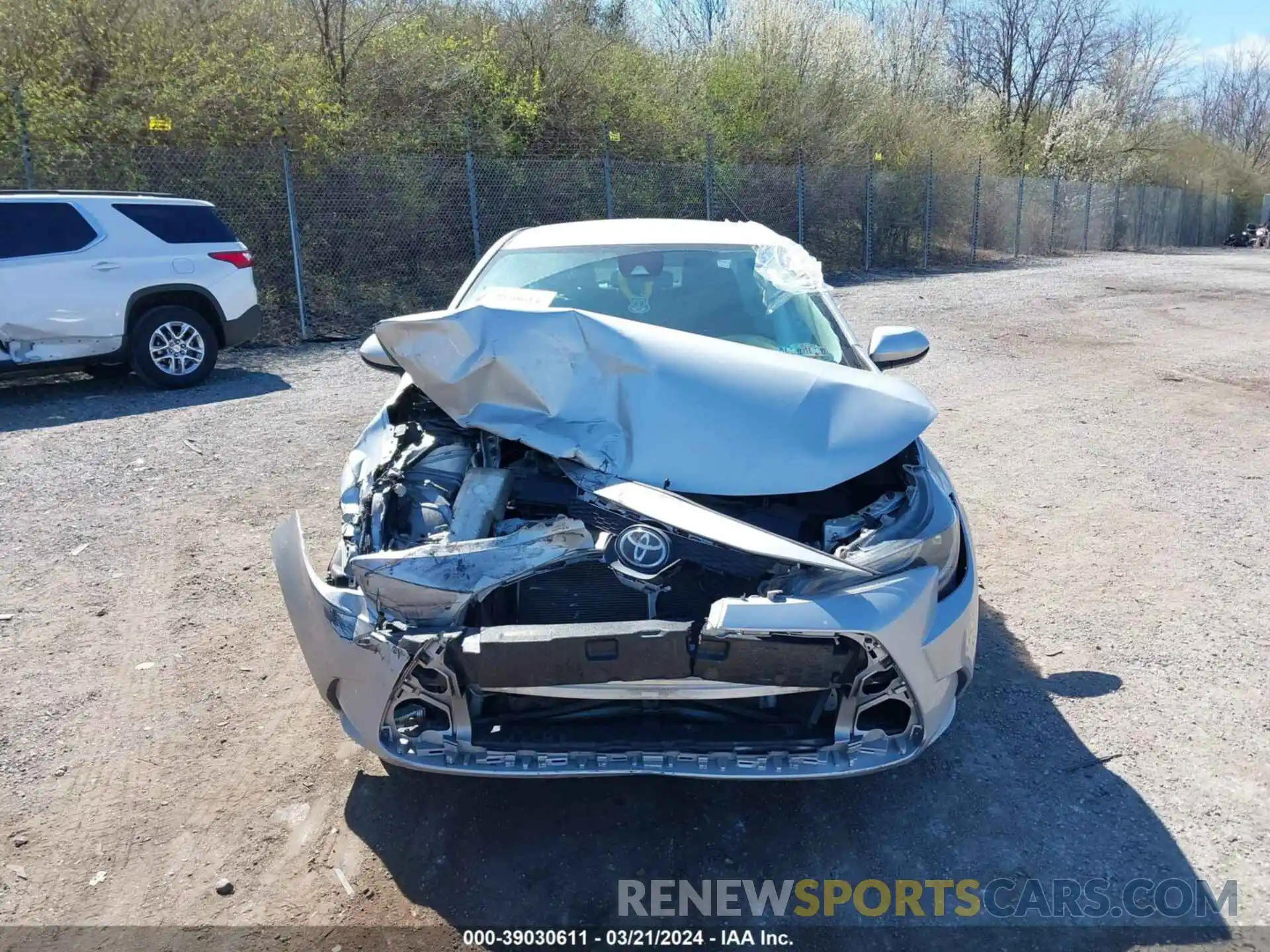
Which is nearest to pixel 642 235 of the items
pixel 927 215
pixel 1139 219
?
pixel 927 215

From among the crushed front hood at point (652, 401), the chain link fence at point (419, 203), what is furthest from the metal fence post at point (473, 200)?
the crushed front hood at point (652, 401)

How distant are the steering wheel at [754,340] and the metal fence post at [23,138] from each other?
401 inches

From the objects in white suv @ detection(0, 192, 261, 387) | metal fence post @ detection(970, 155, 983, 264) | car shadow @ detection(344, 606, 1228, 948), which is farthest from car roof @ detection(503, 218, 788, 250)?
metal fence post @ detection(970, 155, 983, 264)

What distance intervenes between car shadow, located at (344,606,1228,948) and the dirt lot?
1 centimetres

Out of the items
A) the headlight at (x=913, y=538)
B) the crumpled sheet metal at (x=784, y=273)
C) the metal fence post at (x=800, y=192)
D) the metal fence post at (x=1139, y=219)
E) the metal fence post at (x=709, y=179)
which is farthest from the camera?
the metal fence post at (x=1139, y=219)

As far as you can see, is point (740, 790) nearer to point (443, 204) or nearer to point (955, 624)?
point (955, 624)

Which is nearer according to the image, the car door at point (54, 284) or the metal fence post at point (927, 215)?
the car door at point (54, 284)

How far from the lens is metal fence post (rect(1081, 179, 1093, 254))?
30.5m

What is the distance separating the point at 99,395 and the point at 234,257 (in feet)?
6.26

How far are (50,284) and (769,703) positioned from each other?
830cm

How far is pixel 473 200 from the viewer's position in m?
14.0

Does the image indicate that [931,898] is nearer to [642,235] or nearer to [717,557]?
[717,557]

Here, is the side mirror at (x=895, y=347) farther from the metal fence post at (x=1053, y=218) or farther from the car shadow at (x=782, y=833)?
the metal fence post at (x=1053, y=218)

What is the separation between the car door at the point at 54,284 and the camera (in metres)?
8.09
